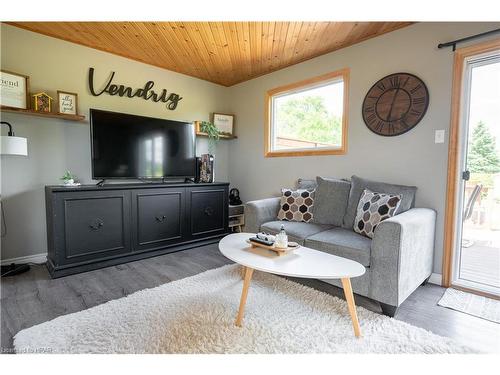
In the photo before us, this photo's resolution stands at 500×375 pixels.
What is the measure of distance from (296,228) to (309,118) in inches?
63.1

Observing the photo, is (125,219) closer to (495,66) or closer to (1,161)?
(1,161)

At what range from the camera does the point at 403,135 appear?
2404mm

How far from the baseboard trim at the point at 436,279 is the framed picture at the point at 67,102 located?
388cm

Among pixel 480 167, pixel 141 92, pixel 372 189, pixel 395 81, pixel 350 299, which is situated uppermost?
pixel 141 92

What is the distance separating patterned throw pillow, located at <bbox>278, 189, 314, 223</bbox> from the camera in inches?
105

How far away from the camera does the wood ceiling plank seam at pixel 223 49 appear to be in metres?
2.48

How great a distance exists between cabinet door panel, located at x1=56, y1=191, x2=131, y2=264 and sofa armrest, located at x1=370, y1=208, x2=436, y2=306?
235 cm

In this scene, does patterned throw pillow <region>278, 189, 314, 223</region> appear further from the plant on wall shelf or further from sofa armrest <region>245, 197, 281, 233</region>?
the plant on wall shelf

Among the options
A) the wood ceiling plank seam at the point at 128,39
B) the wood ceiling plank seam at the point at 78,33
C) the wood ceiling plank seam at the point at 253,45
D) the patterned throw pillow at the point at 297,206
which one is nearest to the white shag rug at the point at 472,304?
the patterned throw pillow at the point at 297,206

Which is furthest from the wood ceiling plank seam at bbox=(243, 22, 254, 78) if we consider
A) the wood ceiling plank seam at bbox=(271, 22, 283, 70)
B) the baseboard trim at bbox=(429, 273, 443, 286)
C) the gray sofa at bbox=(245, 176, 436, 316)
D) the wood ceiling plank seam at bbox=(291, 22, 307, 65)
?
the baseboard trim at bbox=(429, 273, 443, 286)

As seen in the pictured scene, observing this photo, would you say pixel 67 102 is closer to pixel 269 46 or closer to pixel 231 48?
pixel 231 48

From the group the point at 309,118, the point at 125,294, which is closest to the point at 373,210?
the point at 309,118
